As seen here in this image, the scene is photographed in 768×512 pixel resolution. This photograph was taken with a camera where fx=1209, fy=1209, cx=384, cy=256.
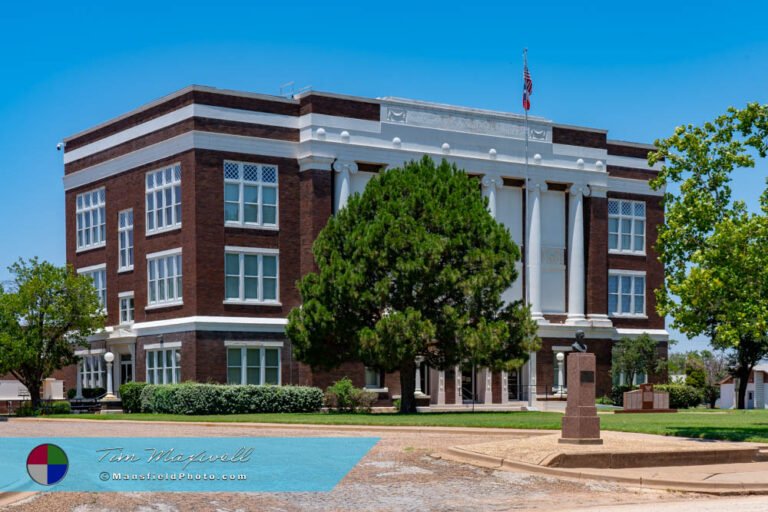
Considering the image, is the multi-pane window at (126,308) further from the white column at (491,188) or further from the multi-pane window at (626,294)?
the multi-pane window at (626,294)

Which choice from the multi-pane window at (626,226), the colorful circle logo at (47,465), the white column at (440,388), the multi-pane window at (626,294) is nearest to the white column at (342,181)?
the white column at (440,388)

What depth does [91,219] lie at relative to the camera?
6200cm

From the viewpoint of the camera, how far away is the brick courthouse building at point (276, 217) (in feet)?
177

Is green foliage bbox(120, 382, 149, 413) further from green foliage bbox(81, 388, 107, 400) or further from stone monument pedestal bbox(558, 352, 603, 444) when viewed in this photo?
stone monument pedestal bbox(558, 352, 603, 444)

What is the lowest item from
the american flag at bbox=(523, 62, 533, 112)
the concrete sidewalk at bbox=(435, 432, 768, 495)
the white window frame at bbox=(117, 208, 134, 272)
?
the concrete sidewalk at bbox=(435, 432, 768, 495)

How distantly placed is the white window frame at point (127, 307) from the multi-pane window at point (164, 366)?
121 inches

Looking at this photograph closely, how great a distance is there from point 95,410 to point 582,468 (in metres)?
34.0

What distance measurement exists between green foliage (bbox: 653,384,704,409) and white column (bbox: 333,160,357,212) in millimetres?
18441

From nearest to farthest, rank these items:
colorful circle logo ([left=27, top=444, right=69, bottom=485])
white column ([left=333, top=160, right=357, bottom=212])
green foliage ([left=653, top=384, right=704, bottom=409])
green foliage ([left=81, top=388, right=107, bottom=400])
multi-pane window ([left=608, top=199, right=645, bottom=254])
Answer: colorful circle logo ([left=27, top=444, right=69, bottom=485])
white column ([left=333, top=160, right=357, bottom=212])
green foliage ([left=81, top=388, right=107, bottom=400])
green foliage ([left=653, top=384, right=704, bottom=409])
multi-pane window ([left=608, top=199, right=645, bottom=254])

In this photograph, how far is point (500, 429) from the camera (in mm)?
33906

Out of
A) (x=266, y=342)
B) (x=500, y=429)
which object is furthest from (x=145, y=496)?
(x=266, y=342)

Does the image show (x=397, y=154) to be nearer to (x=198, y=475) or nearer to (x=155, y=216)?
(x=155, y=216)

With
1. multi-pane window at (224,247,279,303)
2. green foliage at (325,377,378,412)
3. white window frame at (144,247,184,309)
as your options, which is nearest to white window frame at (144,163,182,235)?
white window frame at (144,247,184,309)

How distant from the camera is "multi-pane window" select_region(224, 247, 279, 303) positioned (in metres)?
54.7
